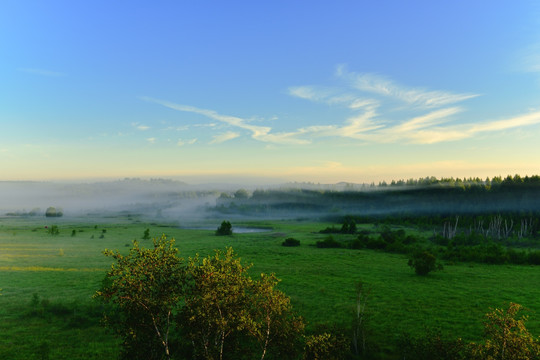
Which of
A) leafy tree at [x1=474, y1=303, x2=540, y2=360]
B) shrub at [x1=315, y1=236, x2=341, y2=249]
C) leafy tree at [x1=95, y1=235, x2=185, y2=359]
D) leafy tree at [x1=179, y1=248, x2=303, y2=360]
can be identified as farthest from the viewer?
shrub at [x1=315, y1=236, x2=341, y2=249]

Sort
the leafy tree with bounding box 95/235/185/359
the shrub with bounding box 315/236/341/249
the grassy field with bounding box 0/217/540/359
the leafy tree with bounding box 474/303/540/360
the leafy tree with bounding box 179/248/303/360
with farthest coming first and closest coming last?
the shrub with bounding box 315/236/341/249 < the grassy field with bounding box 0/217/540/359 < the leafy tree with bounding box 179/248/303/360 < the leafy tree with bounding box 95/235/185/359 < the leafy tree with bounding box 474/303/540/360

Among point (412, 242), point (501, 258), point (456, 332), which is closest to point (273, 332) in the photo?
point (456, 332)

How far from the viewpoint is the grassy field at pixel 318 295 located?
35.9m

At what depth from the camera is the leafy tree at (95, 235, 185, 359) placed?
21.4 m

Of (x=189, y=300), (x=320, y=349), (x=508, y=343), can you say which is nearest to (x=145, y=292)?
(x=189, y=300)

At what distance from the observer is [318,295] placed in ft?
168

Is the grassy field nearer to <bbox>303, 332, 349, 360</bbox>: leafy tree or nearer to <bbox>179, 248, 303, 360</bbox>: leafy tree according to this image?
<bbox>303, 332, 349, 360</bbox>: leafy tree

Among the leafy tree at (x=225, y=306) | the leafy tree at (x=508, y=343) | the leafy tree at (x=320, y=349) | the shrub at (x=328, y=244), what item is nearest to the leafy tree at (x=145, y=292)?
the leafy tree at (x=225, y=306)

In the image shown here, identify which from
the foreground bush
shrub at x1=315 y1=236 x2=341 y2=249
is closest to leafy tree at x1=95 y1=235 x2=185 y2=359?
the foreground bush

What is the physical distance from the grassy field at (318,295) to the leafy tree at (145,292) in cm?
1215

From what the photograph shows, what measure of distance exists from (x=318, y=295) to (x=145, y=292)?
35.0 m

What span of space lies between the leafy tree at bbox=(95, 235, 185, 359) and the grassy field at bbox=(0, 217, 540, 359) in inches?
478

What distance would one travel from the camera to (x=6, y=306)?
147 feet

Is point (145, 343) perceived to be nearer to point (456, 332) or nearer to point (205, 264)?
point (205, 264)
